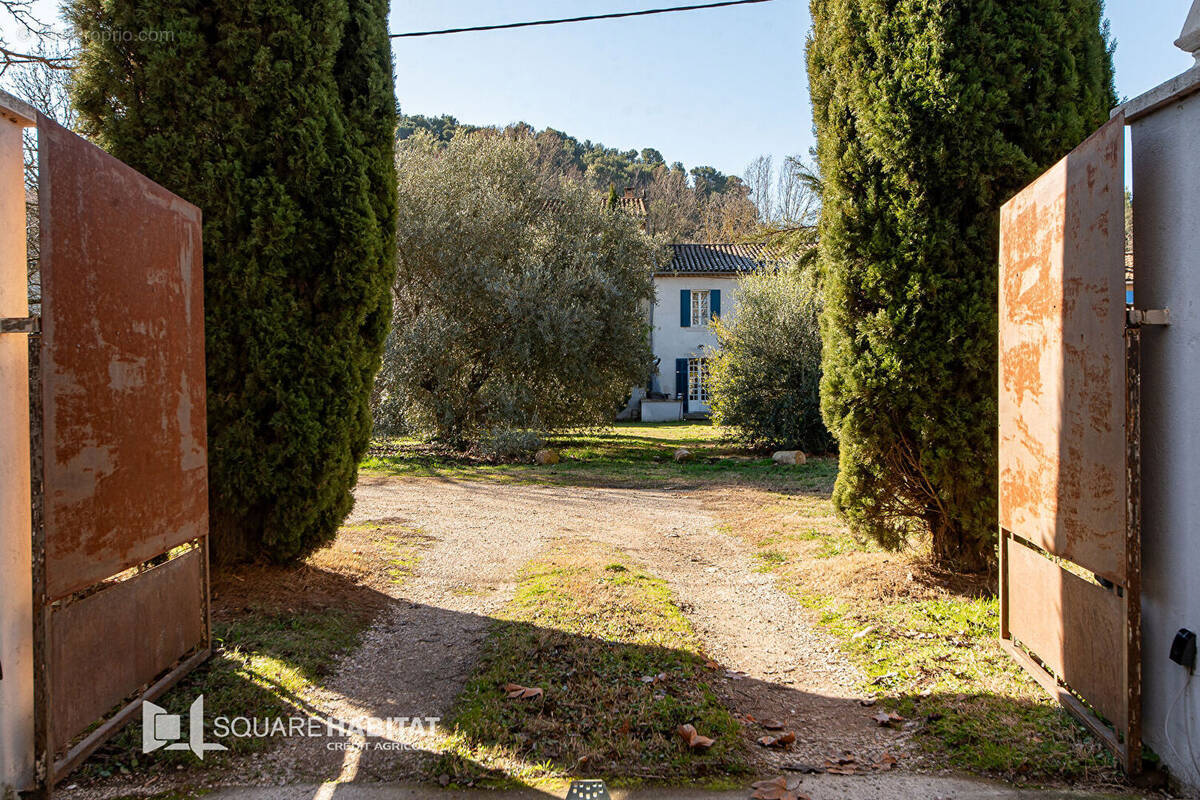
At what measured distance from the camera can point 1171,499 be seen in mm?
2793

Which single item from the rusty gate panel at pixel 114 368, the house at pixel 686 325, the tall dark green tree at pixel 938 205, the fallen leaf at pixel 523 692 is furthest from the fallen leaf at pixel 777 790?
the house at pixel 686 325

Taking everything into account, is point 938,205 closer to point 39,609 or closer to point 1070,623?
point 1070,623

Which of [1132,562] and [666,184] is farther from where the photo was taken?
[666,184]

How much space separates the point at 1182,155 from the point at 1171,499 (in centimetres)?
129

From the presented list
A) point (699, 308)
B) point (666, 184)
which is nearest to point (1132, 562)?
point (699, 308)

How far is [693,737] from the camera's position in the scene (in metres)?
3.17

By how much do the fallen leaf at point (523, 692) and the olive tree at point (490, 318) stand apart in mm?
10350

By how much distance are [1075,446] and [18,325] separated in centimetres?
421

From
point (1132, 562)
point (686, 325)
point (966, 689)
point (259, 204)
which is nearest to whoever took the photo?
point (1132, 562)

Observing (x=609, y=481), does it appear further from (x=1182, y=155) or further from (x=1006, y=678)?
(x=1182, y=155)

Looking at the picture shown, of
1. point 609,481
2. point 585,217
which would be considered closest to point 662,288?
point 585,217

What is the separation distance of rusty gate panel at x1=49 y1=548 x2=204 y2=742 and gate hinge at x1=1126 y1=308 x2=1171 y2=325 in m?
4.22

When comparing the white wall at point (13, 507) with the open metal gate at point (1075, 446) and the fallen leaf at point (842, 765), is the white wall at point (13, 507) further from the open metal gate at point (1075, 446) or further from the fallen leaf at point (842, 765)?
the open metal gate at point (1075, 446)

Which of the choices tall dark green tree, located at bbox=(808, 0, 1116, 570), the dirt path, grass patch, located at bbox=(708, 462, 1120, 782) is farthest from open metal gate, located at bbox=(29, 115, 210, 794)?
tall dark green tree, located at bbox=(808, 0, 1116, 570)
